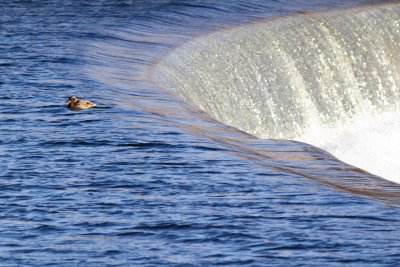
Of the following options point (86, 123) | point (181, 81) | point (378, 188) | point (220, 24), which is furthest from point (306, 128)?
point (378, 188)

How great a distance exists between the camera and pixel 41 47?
16219 mm

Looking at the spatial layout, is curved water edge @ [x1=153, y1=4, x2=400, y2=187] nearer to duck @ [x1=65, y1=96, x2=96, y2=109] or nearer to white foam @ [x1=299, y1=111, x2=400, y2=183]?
white foam @ [x1=299, y1=111, x2=400, y2=183]

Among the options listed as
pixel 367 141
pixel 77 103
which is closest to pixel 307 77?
pixel 367 141

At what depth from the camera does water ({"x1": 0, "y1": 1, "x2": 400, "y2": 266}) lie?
26.1 ft

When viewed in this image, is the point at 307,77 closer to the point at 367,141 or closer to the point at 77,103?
the point at 367,141

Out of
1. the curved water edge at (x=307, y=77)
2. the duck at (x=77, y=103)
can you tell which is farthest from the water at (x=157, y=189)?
the curved water edge at (x=307, y=77)

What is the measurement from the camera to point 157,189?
9.26 metres

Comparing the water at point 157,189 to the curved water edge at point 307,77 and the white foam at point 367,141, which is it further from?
the white foam at point 367,141

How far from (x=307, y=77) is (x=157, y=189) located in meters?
10.9

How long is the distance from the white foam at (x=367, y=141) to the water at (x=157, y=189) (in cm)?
437

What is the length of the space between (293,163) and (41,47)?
6.64 metres

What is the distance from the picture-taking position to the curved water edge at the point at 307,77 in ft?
57.0

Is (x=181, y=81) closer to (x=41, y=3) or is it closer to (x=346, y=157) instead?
(x=346, y=157)

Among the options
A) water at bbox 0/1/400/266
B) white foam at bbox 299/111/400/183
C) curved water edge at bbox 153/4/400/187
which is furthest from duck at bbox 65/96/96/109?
white foam at bbox 299/111/400/183
